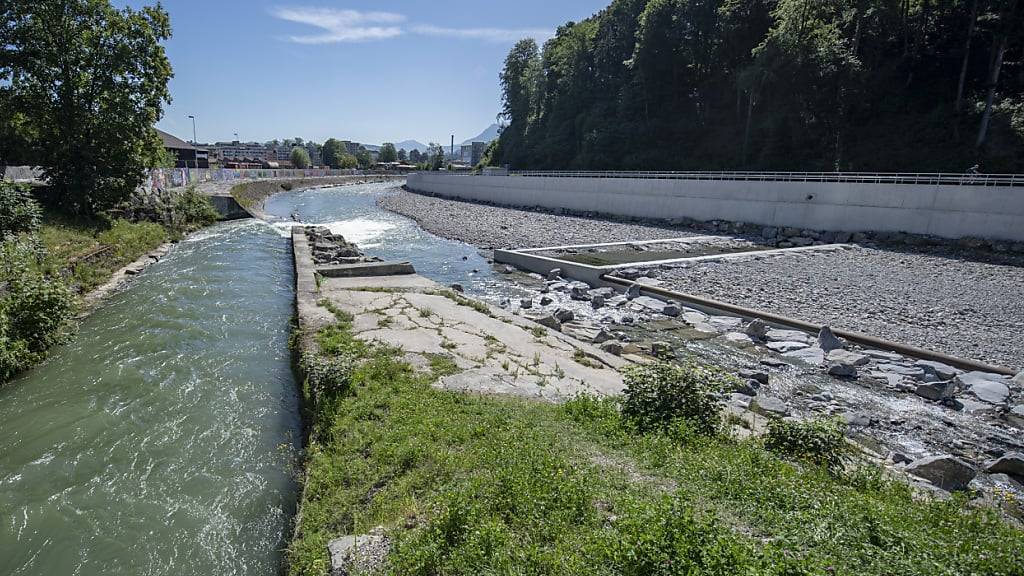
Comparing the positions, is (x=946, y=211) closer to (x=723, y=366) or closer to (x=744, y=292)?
(x=744, y=292)

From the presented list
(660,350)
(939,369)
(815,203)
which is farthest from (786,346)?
(815,203)

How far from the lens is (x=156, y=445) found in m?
5.92

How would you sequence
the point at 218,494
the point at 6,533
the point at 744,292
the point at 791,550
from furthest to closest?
the point at 744,292, the point at 218,494, the point at 6,533, the point at 791,550

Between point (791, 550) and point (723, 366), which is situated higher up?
point (791, 550)

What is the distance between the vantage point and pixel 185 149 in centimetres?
5709

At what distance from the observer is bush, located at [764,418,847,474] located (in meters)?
4.60

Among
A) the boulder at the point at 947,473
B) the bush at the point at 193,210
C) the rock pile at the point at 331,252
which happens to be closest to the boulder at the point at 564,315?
the rock pile at the point at 331,252

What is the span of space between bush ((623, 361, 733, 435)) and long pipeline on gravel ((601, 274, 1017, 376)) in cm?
612

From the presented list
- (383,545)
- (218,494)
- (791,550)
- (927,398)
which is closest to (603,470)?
(791,550)

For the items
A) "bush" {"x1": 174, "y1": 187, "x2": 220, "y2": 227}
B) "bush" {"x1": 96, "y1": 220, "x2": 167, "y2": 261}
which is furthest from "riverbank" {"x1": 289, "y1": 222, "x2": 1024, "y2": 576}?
"bush" {"x1": 174, "y1": 187, "x2": 220, "y2": 227}

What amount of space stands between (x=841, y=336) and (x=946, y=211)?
15183mm

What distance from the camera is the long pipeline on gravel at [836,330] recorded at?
8.39 m

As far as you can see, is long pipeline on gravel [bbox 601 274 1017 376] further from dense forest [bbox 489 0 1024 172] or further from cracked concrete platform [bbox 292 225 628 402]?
dense forest [bbox 489 0 1024 172]

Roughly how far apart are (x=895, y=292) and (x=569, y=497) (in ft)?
44.8
